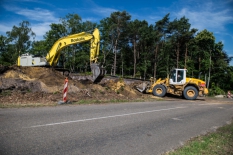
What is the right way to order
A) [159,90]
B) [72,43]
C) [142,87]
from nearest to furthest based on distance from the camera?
[72,43] → [159,90] → [142,87]

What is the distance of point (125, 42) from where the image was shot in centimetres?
4406

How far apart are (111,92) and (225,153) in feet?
37.9

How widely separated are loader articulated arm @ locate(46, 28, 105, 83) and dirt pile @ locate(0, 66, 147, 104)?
108cm

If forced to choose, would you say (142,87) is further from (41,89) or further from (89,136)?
(89,136)

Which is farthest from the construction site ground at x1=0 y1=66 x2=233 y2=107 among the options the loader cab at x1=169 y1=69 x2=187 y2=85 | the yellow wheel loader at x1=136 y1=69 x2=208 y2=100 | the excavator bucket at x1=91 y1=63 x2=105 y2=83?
the loader cab at x1=169 y1=69 x2=187 y2=85

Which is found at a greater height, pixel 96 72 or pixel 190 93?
pixel 96 72

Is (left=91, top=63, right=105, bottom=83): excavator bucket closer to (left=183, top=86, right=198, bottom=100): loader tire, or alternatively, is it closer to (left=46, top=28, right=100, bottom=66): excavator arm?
(left=46, top=28, right=100, bottom=66): excavator arm

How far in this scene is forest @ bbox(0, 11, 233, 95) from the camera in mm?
37219

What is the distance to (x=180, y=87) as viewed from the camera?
18.3 m

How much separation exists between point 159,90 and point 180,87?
2148mm

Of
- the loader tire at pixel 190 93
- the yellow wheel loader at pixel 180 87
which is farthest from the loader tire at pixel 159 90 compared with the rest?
the loader tire at pixel 190 93

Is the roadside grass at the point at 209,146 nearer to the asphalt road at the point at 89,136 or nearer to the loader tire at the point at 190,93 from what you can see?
the asphalt road at the point at 89,136

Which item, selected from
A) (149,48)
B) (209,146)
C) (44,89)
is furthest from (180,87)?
(149,48)

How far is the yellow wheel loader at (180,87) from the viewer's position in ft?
58.3
